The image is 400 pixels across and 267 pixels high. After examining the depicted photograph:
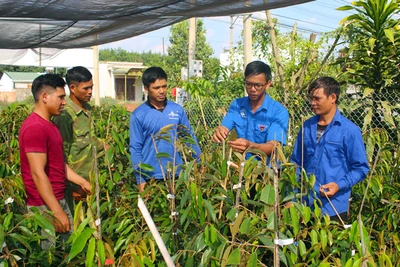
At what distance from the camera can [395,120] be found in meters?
4.49

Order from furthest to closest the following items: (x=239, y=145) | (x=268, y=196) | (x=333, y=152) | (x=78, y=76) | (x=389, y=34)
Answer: (x=389, y=34), (x=78, y=76), (x=333, y=152), (x=239, y=145), (x=268, y=196)

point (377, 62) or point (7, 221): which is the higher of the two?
point (377, 62)

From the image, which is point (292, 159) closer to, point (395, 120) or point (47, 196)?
point (47, 196)

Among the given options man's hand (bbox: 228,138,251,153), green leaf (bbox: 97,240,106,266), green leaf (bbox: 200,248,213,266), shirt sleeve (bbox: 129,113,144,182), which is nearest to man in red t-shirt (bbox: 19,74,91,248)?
shirt sleeve (bbox: 129,113,144,182)

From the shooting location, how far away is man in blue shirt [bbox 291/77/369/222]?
257 cm

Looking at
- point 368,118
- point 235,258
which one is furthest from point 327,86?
point 368,118

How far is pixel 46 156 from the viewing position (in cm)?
261

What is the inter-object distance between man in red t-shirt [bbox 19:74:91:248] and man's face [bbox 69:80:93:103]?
0.58 m

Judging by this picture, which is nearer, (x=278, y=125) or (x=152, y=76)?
(x=278, y=125)

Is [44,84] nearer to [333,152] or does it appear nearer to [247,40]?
[333,152]

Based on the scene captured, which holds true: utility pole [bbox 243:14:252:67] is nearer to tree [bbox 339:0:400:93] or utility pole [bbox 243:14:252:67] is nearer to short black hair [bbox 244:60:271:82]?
tree [bbox 339:0:400:93]

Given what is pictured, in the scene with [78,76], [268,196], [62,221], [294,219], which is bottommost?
[62,221]

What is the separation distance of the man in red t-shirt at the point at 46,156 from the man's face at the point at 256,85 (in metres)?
1.16

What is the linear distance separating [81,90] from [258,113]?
1315 mm
